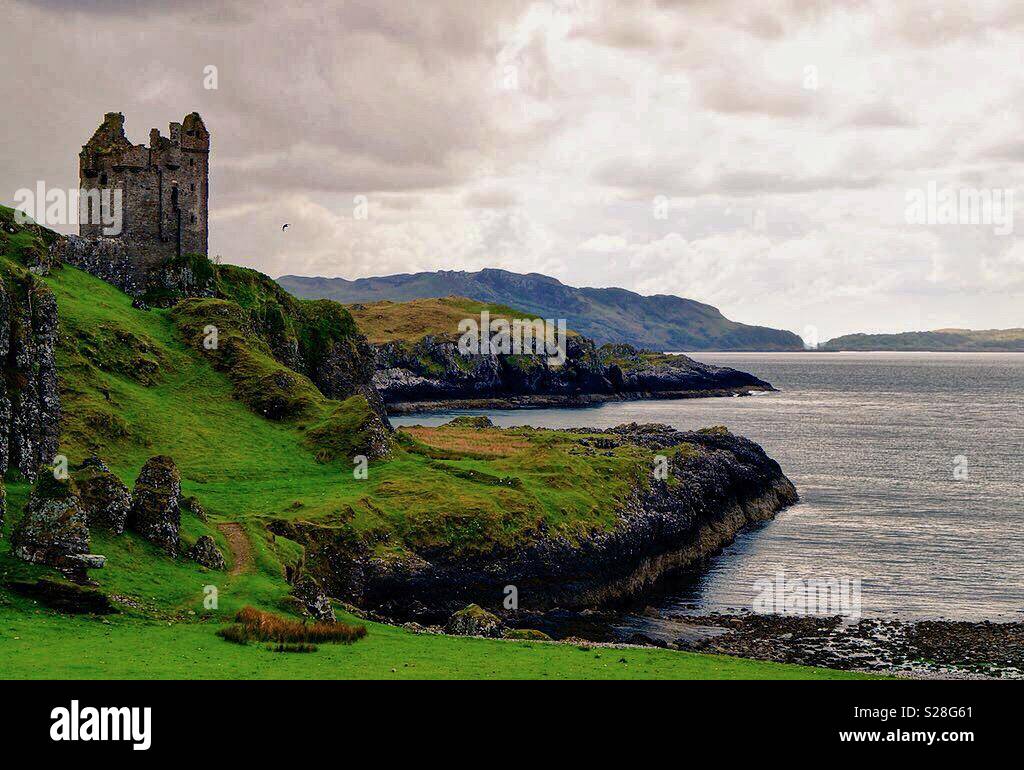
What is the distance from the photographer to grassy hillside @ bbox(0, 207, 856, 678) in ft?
113

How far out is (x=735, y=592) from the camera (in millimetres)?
76375

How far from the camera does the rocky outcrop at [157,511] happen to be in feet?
149

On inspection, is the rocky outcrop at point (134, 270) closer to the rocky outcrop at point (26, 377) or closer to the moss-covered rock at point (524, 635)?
the rocky outcrop at point (26, 377)

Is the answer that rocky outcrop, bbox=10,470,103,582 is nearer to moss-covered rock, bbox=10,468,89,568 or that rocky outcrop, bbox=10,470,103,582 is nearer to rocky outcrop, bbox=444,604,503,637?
moss-covered rock, bbox=10,468,89,568

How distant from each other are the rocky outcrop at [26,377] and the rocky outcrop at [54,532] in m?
5.23

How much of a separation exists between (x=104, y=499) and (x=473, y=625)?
63.6 ft

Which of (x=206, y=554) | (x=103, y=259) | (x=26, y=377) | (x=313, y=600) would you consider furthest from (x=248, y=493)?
(x=103, y=259)

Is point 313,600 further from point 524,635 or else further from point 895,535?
point 895,535

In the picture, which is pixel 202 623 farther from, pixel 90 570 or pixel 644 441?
pixel 644 441

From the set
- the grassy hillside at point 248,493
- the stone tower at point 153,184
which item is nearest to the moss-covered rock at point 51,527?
the grassy hillside at point 248,493

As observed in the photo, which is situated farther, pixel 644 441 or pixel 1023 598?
pixel 644 441
